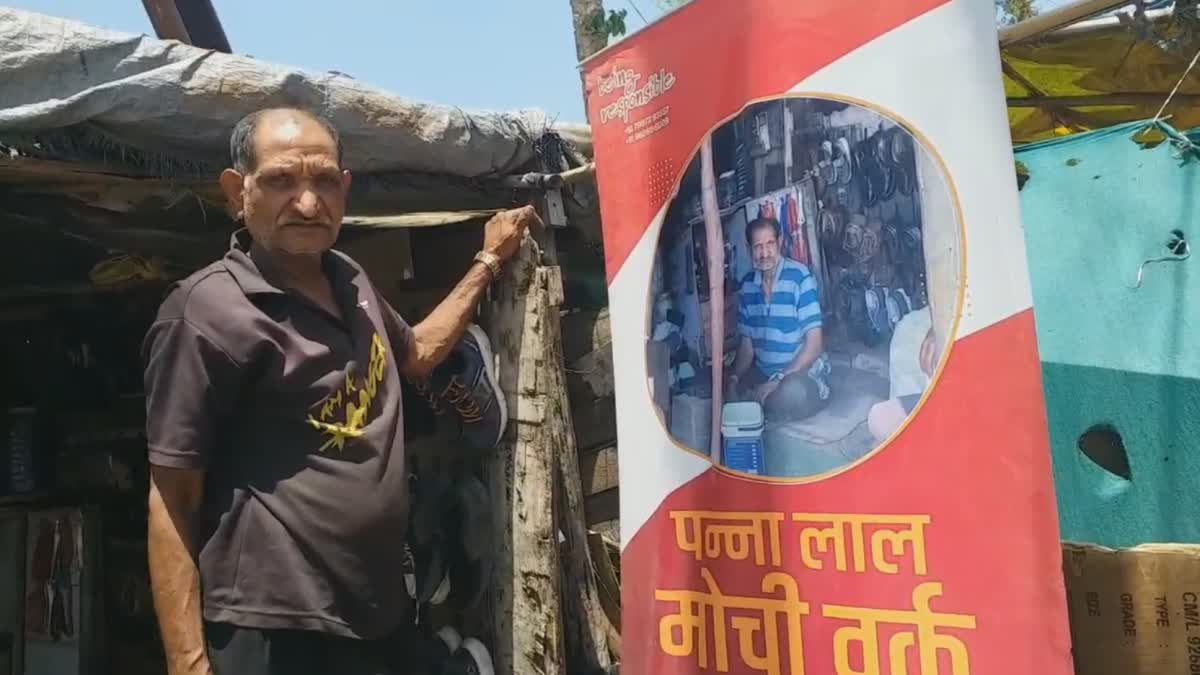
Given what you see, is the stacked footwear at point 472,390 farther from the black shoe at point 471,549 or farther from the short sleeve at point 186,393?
the short sleeve at point 186,393

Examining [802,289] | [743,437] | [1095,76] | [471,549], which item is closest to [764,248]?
[802,289]

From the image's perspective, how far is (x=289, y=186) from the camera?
205 centimetres

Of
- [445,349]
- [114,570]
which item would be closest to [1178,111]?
[445,349]

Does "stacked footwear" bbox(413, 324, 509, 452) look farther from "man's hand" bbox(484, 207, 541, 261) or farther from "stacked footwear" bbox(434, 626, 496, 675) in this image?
"stacked footwear" bbox(434, 626, 496, 675)

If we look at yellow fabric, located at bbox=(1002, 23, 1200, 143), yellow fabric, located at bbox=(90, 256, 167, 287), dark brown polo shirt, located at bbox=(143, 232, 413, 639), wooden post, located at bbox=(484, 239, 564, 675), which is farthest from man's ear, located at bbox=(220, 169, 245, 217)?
yellow fabric, located at bbox=(1002, 23, 1200, 143)

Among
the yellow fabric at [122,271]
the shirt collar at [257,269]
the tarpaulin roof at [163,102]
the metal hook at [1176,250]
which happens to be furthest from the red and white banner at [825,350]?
the yellow fabric at [122,271]

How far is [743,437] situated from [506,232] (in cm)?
115

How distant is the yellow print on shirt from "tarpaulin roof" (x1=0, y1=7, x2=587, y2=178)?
0.88 m

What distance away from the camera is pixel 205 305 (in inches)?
74.6

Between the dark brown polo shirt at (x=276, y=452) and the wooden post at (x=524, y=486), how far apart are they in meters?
0.72

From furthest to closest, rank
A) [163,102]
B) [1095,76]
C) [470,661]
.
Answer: [1095,76] → [470,661] → [163,102]

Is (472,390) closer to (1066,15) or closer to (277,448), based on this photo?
(277,448)

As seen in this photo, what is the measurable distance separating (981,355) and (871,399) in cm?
23

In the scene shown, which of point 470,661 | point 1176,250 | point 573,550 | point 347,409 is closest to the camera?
point 347,409
